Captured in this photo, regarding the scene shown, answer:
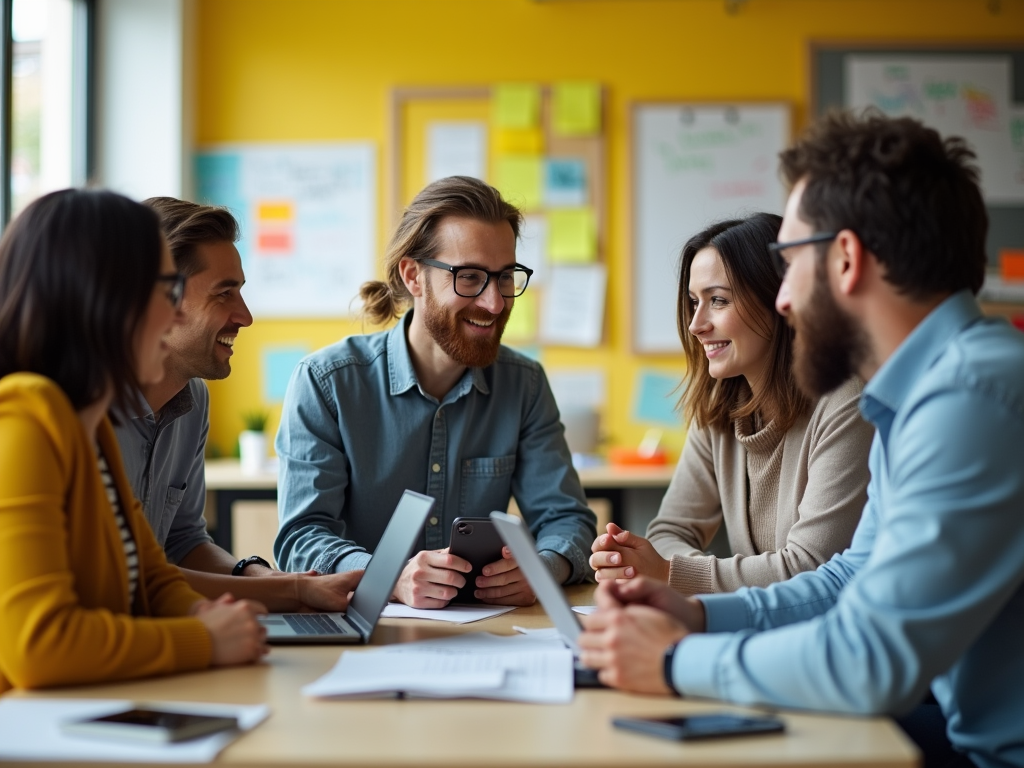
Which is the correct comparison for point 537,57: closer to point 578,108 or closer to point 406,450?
point 578,108

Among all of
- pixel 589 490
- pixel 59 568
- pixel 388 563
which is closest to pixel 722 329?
pixel 388 563

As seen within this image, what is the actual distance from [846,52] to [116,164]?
2.81m

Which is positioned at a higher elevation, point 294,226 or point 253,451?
point 294,226

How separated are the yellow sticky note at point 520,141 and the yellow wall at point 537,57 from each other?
21 centimetres

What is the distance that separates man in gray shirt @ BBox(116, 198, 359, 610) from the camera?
1960 millimetres

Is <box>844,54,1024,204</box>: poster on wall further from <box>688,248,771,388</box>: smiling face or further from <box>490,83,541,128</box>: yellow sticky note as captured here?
<box>688,248,771,388</box>: smiling face

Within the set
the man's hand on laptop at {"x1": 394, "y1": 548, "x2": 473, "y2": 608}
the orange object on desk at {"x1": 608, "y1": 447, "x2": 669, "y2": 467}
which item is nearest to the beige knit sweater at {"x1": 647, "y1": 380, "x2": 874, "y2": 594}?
the man's hand on laptop at {"x1": 394, "y1": 548, "x2": 473, "y2": 608}

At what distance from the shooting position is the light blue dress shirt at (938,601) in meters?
1.11

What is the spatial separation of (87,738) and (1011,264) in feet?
13.1

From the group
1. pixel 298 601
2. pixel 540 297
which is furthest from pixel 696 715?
pixel 540 297

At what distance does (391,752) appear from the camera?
1012mm

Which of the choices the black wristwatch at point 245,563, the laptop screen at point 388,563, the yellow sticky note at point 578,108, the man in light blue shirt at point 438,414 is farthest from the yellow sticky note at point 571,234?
the laptop screen at point 388,563

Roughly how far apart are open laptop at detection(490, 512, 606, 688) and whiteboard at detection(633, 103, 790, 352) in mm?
2925

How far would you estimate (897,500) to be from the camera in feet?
3.84
